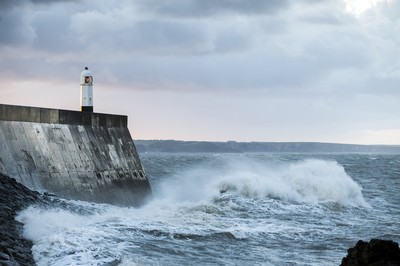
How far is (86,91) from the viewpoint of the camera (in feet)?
55.9

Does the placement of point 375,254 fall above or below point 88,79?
below

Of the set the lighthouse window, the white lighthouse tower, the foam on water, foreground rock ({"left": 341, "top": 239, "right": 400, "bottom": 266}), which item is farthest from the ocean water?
foreground rock ({"left": 341, "top": 239, "right": 400, "bottom": 266})

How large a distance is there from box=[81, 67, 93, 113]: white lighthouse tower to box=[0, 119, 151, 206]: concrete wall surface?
67 cm

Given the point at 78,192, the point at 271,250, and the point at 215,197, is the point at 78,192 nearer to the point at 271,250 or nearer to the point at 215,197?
the point at 271,250

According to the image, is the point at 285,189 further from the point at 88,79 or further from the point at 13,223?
the point at 13,223

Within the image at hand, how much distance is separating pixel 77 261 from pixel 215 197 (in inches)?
410

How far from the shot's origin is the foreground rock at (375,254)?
6527 millimetres

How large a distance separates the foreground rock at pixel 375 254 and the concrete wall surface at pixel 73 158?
25.3 feet

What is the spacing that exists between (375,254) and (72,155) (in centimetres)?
921

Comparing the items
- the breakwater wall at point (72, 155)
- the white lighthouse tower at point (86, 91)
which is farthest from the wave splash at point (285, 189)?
the white lighthouse tower at point (86, 91)

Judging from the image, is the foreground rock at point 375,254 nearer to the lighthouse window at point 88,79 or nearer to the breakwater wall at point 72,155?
the breakwater wall at point 72,155

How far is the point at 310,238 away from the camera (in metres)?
12.7

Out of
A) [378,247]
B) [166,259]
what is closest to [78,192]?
[166,259]

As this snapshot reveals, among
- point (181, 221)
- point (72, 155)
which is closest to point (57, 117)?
point (72, 155)
